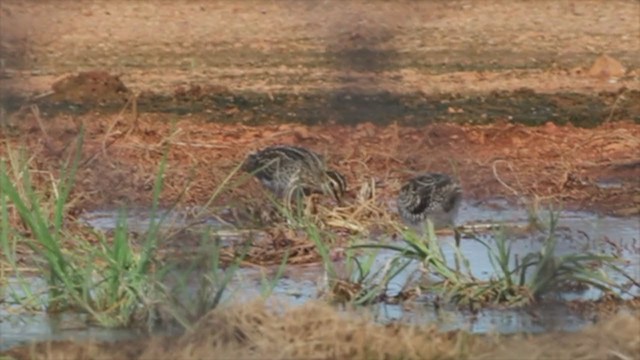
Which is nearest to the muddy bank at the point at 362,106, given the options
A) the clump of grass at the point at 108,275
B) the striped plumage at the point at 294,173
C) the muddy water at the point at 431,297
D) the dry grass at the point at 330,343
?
the striped plumage at the point at 294,173

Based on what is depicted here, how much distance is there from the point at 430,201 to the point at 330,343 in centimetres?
290

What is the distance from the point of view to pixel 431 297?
795 centimetres

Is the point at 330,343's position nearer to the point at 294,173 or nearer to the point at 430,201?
the point at 430,201

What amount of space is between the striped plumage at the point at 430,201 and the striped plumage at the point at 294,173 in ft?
1.36

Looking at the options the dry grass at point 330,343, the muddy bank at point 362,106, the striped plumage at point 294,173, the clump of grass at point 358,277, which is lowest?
the muddy bank at point 362,106

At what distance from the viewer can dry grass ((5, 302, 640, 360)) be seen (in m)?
6.77

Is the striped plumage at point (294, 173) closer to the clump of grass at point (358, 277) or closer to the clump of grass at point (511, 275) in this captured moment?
the clump of grass at point (358, 277)

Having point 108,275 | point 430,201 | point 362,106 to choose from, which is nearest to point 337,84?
point 362,106

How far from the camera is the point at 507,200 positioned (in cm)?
1095

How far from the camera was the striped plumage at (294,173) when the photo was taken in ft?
33.5

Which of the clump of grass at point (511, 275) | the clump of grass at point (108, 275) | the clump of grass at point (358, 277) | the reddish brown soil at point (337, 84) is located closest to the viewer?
the clump of grass at point (108, 275)

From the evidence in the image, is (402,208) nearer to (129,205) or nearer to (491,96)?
(129,205)

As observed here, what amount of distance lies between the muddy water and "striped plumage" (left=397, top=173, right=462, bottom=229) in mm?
153

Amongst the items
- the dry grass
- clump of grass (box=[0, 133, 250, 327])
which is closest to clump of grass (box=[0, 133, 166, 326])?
clump of grass (box=[0, 133, 250, 327])
